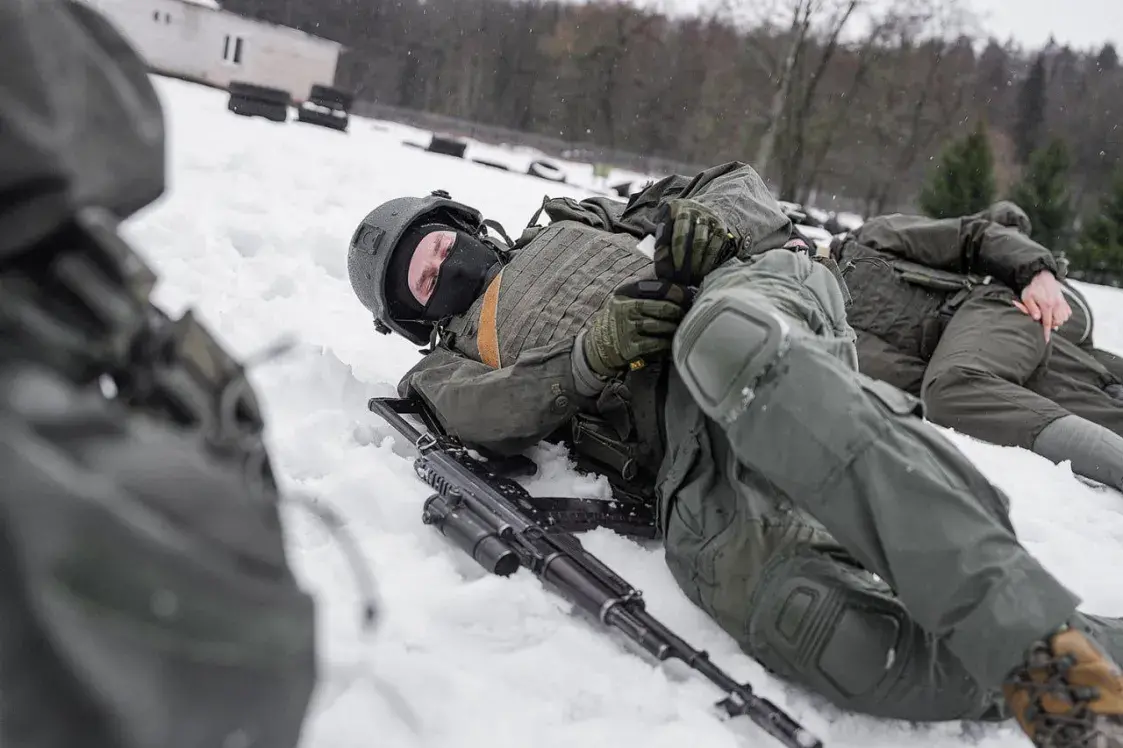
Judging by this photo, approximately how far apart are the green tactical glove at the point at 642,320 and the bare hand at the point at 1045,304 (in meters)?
2.75

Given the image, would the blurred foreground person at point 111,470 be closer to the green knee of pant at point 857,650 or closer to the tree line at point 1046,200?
the green knee of pant at point 857,650

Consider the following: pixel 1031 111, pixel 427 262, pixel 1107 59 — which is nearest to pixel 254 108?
pixel 427 262

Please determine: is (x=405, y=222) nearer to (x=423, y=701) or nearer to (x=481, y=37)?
(x=423, y=701)

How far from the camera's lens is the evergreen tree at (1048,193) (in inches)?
879

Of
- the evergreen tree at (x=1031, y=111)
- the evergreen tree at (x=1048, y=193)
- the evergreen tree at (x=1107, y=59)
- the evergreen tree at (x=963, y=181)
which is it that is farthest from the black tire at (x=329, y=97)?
the evergreen tree at (x=1107, y=59)

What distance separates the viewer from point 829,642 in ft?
5.45

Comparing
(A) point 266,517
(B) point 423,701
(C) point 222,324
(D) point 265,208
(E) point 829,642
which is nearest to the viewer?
(A) point 266,517

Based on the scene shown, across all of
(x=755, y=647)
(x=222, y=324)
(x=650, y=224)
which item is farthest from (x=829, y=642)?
(x=222, y=324)

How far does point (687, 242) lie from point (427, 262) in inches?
48.8

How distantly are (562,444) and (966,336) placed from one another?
8.00ft

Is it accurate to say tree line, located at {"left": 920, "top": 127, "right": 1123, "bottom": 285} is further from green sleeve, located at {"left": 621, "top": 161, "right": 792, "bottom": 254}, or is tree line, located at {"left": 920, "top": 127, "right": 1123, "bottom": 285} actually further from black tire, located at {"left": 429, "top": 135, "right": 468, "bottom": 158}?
green sleeve, located at {"left": 621, "top": 161, "right": 792, "bottom": 254}

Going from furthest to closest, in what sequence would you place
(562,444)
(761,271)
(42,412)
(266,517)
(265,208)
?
1. (265,208)
2. (562,444)
3. (761,271)
4. (266,517)
5. (42,412)

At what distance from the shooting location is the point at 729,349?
1.69 meters

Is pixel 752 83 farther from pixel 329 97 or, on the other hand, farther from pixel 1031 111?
pixel 329 97
